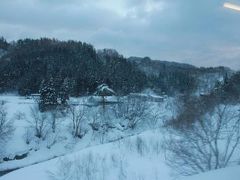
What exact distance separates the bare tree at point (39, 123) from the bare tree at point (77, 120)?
3808 mm

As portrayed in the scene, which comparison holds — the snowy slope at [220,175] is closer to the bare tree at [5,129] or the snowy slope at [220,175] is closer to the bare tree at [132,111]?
the bare tree at [5,129]

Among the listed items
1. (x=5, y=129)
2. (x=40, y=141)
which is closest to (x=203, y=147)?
(x=40, y=141)

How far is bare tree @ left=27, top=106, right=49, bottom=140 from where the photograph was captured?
5518 cm

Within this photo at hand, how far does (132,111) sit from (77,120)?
11.3 meters

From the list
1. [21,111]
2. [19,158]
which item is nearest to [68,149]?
[19,158]

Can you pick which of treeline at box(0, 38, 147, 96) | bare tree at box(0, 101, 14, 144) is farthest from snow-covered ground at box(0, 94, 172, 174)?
treeline at box(0, 38, 147, 96)

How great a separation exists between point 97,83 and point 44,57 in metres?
22.1

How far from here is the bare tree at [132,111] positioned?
65562 millimetres

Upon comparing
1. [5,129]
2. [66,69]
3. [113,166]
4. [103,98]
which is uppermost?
[66,69]

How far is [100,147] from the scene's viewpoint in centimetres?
3073

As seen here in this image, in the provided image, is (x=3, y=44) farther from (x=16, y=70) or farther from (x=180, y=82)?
(x=180, y=82)

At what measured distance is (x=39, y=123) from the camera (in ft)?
188

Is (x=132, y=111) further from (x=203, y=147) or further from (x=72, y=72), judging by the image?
(x=203, y=147)

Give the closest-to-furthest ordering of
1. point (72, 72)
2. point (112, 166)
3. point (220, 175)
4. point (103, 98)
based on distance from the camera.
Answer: point (220, 175) → point (112, 166) → point (103, 98) → point (72, 72)
